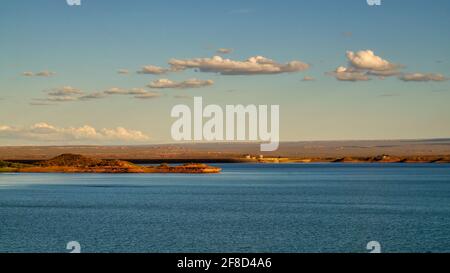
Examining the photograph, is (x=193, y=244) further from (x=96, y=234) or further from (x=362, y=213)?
(x=362, y=213)

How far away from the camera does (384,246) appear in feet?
165

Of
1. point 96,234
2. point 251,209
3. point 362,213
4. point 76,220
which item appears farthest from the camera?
point 251,209

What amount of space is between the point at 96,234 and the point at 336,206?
1577 inches

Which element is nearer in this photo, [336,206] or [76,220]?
[76,220]

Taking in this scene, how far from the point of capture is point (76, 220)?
70.1 meters

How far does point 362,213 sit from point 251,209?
47.6ft

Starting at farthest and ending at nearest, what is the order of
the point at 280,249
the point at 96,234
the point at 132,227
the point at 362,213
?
the point at 362,213
the point at 132,227
the point at 96,234
the point at 280,249

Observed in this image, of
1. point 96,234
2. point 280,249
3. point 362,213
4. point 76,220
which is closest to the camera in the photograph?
point 280,249

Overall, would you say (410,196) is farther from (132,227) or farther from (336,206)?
(132,227)

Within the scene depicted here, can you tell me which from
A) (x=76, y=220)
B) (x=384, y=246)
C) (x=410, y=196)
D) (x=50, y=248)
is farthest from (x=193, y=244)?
(x=410, y=196)
